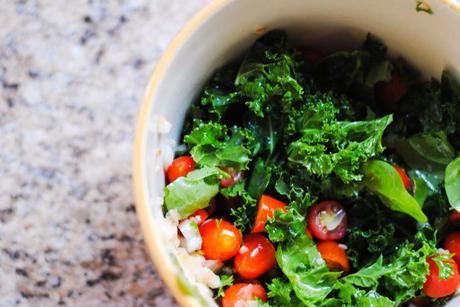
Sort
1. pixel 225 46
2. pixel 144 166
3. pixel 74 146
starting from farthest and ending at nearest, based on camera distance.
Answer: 1. pixel 74 146
2. pixel 225 46
3. pixel 144 166

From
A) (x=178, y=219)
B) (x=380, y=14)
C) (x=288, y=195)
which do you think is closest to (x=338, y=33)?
(x=380, y=14)

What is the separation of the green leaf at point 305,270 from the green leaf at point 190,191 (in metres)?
0.13

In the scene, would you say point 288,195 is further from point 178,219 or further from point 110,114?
point 110,114

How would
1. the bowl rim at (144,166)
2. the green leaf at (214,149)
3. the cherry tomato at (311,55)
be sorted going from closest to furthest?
1. the bowl rim at (144,166)
2. the green leaf at (214,149)
3. the cherry tomato at (311,55)

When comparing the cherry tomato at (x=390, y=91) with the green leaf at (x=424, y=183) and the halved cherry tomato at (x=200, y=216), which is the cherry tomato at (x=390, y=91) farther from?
the halved cherry tomato at (x=200, y=216)

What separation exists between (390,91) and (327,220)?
0.24 m

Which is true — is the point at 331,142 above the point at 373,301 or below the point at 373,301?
above

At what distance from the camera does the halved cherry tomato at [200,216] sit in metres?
0.97

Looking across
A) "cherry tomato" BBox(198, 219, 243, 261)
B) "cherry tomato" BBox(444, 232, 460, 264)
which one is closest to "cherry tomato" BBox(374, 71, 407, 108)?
"cherry tomato" BBox(444, 232, 460, 264)

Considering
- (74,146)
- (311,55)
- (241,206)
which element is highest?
(311,55)

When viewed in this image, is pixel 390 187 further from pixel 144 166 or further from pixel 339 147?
pixel 144 166

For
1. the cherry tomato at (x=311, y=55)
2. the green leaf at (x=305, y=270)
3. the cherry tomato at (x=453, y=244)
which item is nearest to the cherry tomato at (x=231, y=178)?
the green leaf at (x=305, y=270)

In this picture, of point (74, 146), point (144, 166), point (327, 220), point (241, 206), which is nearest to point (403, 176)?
point (327, 220)

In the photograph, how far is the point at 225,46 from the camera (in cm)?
99
